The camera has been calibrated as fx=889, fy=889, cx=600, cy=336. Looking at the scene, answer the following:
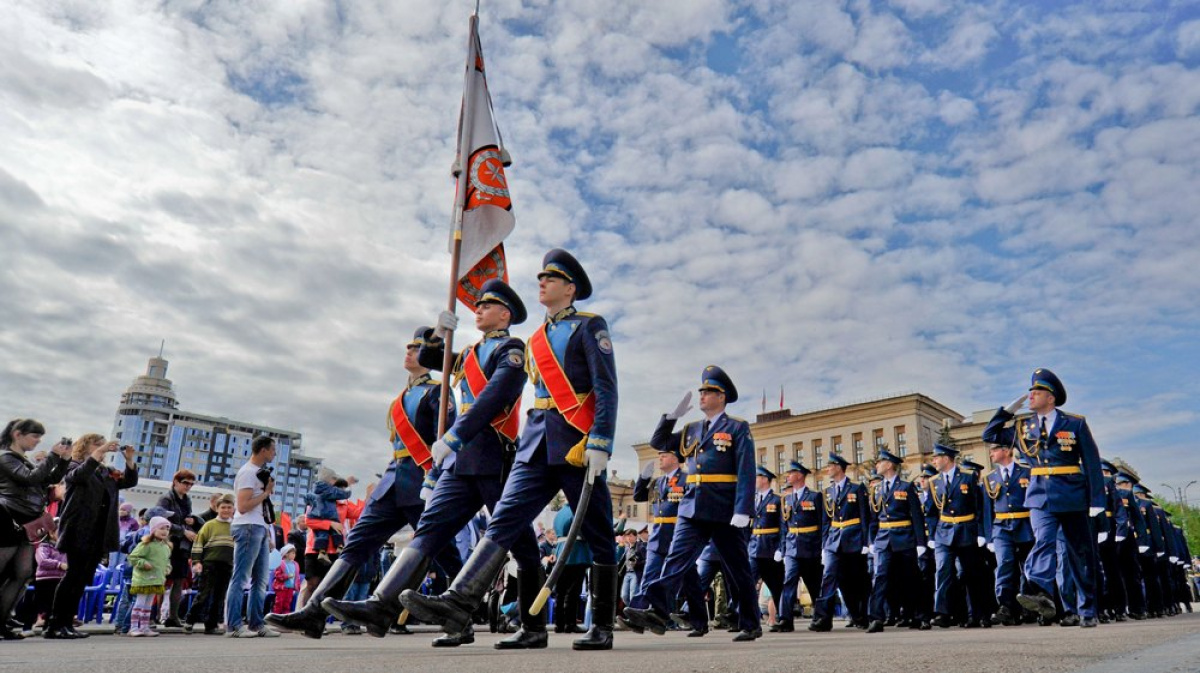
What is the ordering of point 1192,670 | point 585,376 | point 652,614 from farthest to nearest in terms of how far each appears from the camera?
point 652,614
point 585,376
point 1192,670

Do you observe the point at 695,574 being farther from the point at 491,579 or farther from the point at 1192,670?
the point at 1192,670

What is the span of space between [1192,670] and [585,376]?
3.36m

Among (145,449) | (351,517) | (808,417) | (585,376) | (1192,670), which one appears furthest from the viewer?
(145,449)

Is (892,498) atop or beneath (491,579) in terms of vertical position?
atop

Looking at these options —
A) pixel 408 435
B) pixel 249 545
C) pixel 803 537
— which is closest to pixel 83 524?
pixel 249 545

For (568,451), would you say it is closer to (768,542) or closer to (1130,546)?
(768,542)

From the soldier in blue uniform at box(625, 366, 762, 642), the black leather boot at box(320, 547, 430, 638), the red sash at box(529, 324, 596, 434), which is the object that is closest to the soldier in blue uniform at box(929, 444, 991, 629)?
the soldier in blue uniform at box(625, 366, 762, 642)

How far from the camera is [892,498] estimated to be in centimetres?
1106

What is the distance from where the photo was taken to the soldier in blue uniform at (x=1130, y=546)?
43.1 ft

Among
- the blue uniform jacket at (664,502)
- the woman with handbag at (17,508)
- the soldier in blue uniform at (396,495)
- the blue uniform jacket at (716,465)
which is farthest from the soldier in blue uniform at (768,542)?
the woman with handbag at (17,508)

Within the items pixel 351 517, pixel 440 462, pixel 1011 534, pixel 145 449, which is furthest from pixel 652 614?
pixel 145 449

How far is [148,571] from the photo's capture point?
9016 mm

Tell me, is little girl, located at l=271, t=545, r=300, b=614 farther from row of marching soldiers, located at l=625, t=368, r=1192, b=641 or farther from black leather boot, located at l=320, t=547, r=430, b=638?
black leather boot, located at l=320, t=547, r=430, b=638

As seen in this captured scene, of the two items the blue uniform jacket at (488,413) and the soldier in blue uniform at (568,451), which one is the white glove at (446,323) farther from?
the soldier in blue uniform at (568,451)
